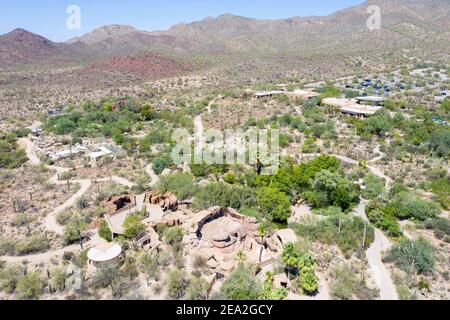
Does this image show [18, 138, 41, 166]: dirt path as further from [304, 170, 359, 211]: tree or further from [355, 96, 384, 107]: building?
[355, 96, 384, 107]: building

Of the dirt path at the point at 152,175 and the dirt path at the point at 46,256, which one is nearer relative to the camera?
the dirt path at the point at 46,256

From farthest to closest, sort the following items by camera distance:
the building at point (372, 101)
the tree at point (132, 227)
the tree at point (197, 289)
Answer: the building at point (372, 101) < the tree at point (132, 227) < the tree at point (197, 289)

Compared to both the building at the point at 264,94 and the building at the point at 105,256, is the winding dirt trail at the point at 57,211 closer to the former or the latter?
the building at the point at 105,256

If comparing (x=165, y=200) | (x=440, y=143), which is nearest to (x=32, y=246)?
(x=165, y=200)

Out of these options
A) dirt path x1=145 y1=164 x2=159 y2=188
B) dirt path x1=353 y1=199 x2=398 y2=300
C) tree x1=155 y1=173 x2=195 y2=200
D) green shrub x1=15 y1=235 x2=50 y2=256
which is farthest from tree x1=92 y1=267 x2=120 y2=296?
dirt path x1=353 y1=199 x2=398 y2=300

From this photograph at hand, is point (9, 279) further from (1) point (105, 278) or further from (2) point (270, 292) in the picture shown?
(2) point (270, 292)

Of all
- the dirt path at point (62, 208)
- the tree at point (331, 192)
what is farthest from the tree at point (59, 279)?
the tree at point (331, 192)
